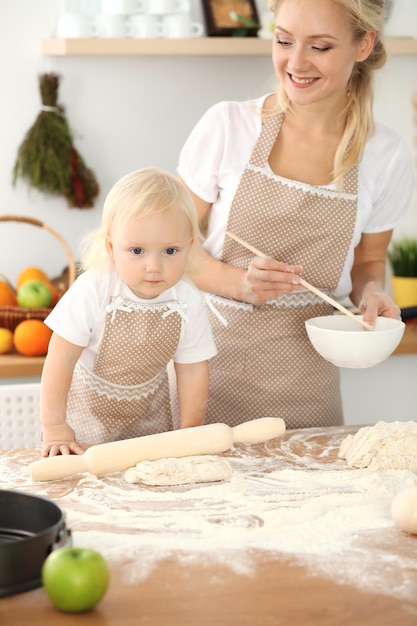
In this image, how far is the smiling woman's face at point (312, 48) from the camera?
181cm

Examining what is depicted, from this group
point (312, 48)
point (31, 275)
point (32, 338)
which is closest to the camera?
point (312, 48)

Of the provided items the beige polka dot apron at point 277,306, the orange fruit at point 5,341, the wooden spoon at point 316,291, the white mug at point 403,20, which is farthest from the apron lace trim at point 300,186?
the white mug at point 403,20

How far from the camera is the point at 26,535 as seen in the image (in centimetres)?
119

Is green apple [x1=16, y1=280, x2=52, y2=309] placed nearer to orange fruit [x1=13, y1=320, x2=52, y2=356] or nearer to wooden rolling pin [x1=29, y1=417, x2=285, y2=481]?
orange fruit [x1=13, y1=320, x2=52, y2=356]

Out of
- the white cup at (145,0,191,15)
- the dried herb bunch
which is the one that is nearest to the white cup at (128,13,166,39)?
the white cup at (145,0,191,15)

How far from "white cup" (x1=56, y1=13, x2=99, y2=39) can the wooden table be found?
1605 millimetres

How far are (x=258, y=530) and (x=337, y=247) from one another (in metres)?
0.87

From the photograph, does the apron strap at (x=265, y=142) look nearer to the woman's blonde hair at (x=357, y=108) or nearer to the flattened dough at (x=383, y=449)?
the woman's blonde hair at (x=357, y=108)

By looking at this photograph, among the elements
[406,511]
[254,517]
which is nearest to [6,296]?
[254,517]

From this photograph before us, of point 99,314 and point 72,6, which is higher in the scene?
point 72,6

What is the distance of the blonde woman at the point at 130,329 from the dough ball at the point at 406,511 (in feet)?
1.84

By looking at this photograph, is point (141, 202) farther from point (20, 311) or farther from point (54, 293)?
point (54, 293)

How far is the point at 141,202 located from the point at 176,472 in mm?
450

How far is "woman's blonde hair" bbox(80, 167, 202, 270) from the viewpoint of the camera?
1594 millimetres
